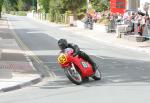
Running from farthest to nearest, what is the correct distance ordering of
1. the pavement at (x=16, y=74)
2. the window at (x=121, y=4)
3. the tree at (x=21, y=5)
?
the tree at (x=21, y=5)
the window at (x=121, y=4)
the pavement at (x=16, y=74)

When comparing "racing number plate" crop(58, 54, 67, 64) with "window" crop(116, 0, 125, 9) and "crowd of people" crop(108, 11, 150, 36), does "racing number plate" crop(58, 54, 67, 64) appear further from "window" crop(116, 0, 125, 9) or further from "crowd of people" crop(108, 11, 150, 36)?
"window" crop(116, 0, 125, 9)

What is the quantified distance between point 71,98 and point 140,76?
4.65 metres

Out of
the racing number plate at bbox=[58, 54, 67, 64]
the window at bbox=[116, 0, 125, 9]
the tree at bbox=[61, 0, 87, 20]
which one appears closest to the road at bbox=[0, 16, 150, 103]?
the racing number plate at bbox=[58, 54, 67, 64]

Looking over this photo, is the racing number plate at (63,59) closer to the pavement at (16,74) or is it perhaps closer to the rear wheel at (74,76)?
the rear wheel at (74,76)

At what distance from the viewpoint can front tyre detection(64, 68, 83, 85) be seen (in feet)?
49.7

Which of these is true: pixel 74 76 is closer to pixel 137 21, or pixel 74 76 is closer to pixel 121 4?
pixel 137 21

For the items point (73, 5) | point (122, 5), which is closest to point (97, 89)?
point (122, 5)

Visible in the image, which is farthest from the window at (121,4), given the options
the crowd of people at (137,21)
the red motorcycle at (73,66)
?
the red motorcycle at (73,66)

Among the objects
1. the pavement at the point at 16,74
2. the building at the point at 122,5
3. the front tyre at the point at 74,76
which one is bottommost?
the pavement at the point at 16,74

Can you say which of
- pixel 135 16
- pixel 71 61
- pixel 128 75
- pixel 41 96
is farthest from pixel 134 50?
pixel 41 96

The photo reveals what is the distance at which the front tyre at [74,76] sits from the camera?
15148 mm

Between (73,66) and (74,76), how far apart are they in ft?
0.91

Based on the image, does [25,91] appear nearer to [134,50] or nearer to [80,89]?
[80,89]

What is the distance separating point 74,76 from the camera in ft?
50.1
